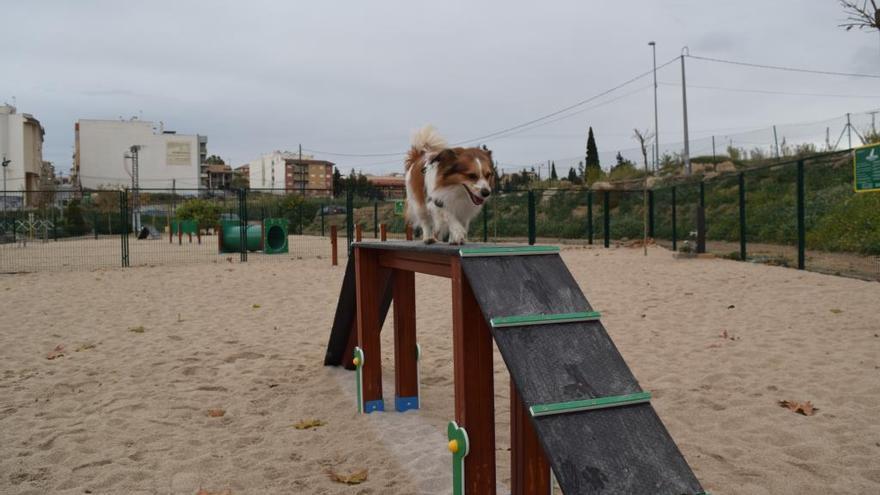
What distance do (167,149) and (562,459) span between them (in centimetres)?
8907

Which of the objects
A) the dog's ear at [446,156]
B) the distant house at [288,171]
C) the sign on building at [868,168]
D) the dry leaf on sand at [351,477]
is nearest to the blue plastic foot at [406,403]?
the dry leaf on sand at [351,477]

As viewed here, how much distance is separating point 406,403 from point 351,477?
4.02 ft

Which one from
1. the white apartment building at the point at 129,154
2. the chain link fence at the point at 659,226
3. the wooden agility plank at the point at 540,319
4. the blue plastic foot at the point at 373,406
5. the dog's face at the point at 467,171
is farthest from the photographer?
the white apartment building at the point at 129,154

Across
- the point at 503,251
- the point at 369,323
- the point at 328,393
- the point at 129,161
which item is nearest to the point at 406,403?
the point at 369,323

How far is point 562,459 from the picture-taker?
2021mm

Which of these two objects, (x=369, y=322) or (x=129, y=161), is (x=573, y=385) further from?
(x=129, y=161)

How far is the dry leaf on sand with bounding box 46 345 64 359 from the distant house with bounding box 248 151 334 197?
10268cm

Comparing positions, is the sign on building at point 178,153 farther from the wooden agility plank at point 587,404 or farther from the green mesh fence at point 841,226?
the wooden agility plank at point 587,404

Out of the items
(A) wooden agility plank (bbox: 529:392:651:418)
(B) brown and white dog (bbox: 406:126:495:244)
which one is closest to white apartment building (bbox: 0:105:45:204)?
(B) brown and white dog (bbox: 406:126:495:244)

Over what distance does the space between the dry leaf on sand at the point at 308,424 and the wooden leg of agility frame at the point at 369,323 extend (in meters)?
0.34

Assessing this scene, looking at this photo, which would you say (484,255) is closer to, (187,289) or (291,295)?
(291,295)

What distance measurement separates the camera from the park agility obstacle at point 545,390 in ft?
6.74

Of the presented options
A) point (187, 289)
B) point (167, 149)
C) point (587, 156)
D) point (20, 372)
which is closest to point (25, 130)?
point (167, 149)

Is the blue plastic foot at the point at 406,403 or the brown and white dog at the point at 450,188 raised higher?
the brown and white dog at the point at 450,188
